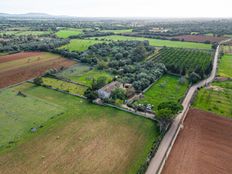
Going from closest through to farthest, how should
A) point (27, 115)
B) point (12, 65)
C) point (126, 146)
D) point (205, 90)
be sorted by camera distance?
point (126, 146), point (27, 115), point (205, 90), point (12, 65)

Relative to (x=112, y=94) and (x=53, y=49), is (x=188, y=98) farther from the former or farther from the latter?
(x=53, y=49)

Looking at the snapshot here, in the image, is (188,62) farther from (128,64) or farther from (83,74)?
(83,74)

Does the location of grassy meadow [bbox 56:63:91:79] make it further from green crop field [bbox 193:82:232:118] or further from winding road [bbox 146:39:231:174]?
green crop field [bbox 193:82:232:118]

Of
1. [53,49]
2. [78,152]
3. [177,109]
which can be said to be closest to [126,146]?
[78,152]

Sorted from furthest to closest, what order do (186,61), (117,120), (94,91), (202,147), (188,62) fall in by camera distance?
1. (186,61)
2. (188,62)
3. (94,91)
4. (117,120)
5. (202,147)

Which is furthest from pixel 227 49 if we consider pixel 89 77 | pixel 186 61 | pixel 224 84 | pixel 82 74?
pixel 82 74

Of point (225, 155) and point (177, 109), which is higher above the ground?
point (177, 109)
